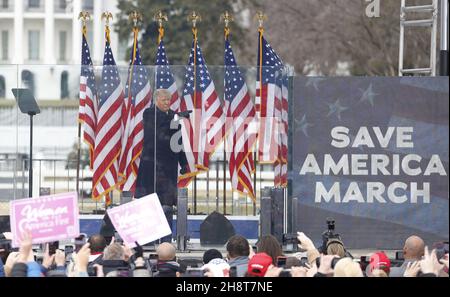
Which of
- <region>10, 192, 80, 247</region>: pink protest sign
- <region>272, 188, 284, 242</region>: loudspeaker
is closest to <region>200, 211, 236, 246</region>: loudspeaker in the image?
<region>272, 188, 284, 242</region>: loudspeaker

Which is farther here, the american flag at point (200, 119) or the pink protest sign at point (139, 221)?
the american flag at point (200, 119)

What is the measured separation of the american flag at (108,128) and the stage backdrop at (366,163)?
2155 mm

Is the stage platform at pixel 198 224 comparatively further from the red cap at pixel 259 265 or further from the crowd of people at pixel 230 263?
the red cap at pixel 259 265

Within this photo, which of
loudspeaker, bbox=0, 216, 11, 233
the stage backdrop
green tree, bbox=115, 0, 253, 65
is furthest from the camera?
green tree, bbox=115, 0, 253, 65

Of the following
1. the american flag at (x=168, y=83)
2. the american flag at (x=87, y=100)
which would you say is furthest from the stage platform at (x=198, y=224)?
the american flag at (x=168, y=83)

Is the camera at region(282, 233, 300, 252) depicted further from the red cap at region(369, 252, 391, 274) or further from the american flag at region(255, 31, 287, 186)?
the red cap at region(369, 252, 391, 274)

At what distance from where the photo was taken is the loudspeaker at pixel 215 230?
18.8 meters

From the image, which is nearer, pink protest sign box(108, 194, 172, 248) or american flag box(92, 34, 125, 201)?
pink protest sign box(108, 194, 172, 248)

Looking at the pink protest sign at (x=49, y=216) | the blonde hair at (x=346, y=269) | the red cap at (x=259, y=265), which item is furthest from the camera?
the pink protest sign at (x=49, y=216)

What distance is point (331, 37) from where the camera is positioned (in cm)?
4697

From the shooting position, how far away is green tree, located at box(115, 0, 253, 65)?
58.6 metres

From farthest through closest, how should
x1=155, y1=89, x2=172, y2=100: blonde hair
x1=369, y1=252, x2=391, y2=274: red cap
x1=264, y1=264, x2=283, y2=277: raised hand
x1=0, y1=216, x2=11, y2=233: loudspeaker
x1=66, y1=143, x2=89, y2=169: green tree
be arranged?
x1=66, y1=143, x2=89, y2=169: green tree → x1=155, y1=89, x2=172, y2=100: blonde hair → x1=0, y1=216, x2=11, y2=233: loudspeaker → x1=369, y1=252, x2=391, y2=274: red cap → x1=264, y1=264, x2=283, y2=277: raised hand

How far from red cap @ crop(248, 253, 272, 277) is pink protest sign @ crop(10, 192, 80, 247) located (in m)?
1.35

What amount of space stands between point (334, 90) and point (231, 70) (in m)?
1.29
